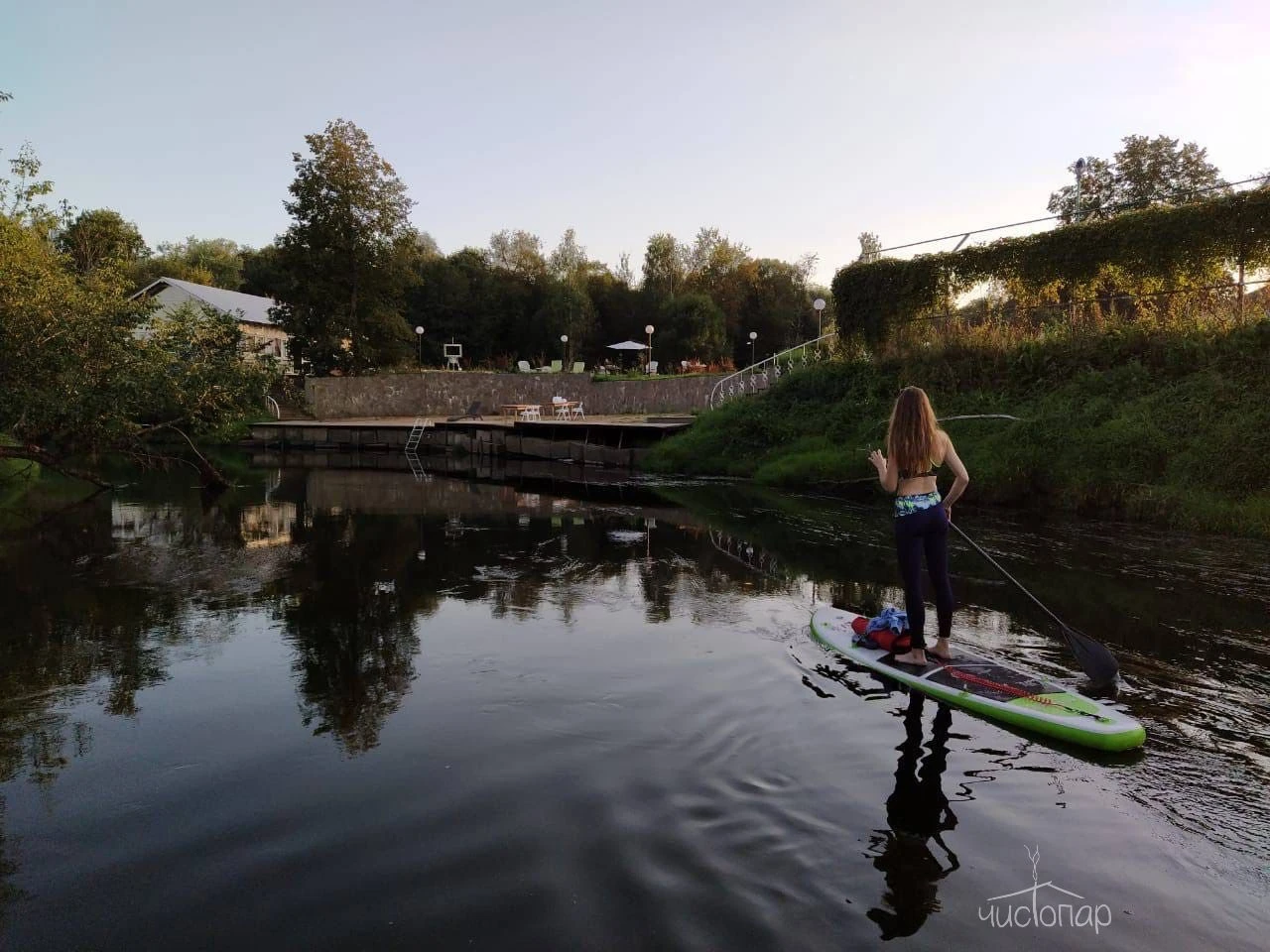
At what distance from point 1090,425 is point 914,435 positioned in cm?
1075


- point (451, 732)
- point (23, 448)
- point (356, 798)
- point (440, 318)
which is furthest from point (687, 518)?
point (440, 318)

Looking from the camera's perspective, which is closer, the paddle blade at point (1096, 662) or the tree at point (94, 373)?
the paddle blade at point (1096, 662)

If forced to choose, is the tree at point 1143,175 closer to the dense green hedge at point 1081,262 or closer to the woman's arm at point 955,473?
the dense green hedge at point 1081,262

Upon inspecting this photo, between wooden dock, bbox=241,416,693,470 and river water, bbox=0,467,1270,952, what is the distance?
15269mm

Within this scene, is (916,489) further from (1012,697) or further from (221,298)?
(221,298)

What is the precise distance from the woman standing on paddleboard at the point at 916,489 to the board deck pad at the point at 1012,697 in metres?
0.19

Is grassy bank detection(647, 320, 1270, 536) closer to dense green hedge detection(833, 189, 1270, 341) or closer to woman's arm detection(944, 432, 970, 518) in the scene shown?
dense green hedge detection(833, 189, 1270, 341)

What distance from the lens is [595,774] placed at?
427 cm

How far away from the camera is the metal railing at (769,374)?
22.9 m

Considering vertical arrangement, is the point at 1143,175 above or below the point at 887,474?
above

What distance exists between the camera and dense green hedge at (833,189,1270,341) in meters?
14.9

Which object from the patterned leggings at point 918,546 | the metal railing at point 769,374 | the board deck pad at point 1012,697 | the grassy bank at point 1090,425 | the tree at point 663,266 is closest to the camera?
the board deck pad at point 1012,697

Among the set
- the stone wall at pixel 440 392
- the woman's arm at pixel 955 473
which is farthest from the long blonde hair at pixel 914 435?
the stone wall at pixel 440 392

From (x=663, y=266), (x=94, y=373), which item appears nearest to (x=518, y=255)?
(x=663, y=266)
